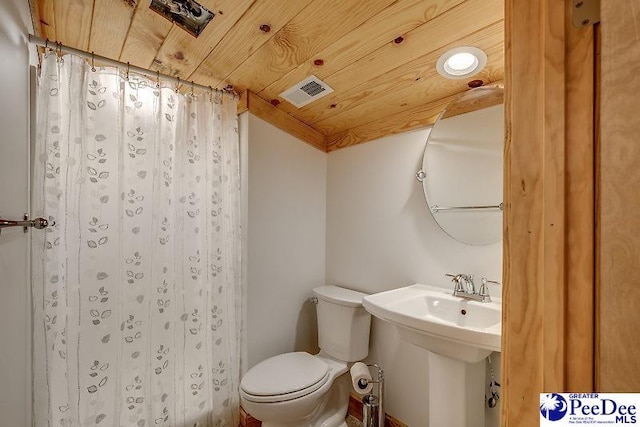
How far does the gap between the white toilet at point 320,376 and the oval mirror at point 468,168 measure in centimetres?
70

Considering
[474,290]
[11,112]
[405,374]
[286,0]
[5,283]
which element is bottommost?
[405,374]

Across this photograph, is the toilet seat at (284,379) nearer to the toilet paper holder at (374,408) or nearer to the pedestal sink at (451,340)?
the toilet paper holder at (374,408)

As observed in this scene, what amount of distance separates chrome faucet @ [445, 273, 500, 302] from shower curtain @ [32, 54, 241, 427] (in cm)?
115

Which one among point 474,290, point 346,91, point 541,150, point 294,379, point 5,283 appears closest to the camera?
point 541,150

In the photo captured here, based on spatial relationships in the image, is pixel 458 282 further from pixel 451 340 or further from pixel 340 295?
pixel 340 295

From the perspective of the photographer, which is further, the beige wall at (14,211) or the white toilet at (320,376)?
the white toilet at (320,376)

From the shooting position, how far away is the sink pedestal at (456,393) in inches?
42.5

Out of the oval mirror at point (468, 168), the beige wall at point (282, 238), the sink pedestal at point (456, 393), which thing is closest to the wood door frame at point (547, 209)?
the sink pedestal at point (456, 393)

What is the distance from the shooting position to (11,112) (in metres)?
0.87

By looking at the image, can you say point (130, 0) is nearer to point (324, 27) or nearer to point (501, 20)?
point (324, 27)

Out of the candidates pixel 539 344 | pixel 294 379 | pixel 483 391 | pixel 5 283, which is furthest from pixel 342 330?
pixel 5 283

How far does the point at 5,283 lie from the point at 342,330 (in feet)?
4.60

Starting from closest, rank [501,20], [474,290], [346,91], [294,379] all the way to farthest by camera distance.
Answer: [501,20] < [474,290] < [294,379] < [346,91]

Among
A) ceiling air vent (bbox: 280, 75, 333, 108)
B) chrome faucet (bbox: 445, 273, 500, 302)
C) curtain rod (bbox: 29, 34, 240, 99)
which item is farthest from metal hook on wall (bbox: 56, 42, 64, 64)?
chrome faucet (bbox: 445, 273, 500, 302)
